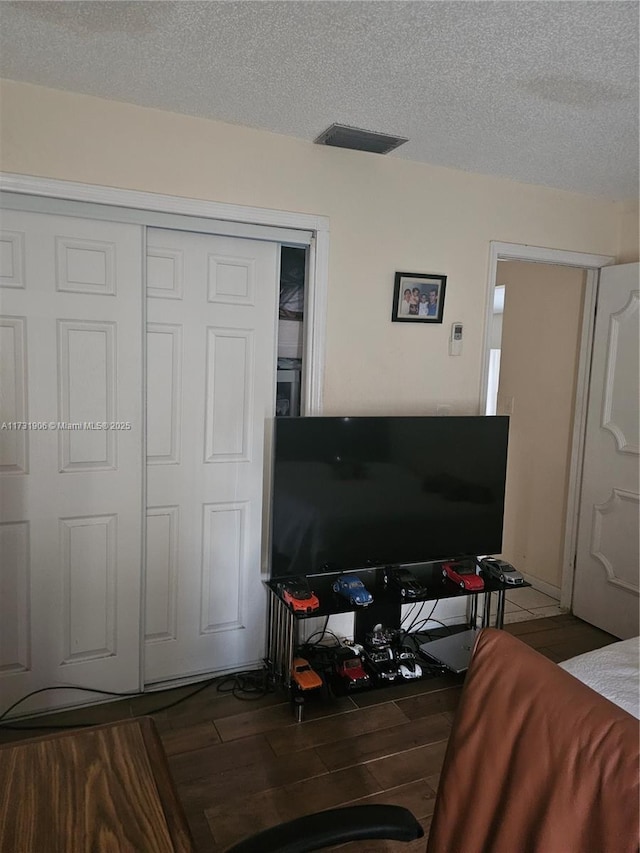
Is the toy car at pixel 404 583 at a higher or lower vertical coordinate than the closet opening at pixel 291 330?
lower

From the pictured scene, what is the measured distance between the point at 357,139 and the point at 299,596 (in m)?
1.93

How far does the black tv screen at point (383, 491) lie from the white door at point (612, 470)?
0.83 meters

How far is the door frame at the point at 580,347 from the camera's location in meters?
3.09

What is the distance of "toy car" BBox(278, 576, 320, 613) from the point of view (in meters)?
2.39

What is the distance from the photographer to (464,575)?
2791mm

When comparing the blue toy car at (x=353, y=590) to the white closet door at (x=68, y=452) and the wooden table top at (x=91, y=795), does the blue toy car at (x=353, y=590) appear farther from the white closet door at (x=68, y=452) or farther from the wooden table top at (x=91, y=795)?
the wooden table top at (x=91, y=795)

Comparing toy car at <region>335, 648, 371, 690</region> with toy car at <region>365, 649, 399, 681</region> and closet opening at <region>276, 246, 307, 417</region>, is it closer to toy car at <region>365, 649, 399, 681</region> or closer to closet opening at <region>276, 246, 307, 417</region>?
toy car at <region>365, 649, 399, 681</region>

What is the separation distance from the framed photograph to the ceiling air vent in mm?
561

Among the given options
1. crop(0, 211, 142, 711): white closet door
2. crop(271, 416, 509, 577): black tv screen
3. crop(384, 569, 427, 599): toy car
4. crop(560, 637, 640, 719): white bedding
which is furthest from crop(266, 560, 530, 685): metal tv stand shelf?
crop(560, 637, 640, 719): white bedding

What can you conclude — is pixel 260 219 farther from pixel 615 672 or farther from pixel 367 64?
pixel 615 672

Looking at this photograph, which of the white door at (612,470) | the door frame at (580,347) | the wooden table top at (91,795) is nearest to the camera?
the wooden table top at (91,795)

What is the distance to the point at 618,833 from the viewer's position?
2.55 feet

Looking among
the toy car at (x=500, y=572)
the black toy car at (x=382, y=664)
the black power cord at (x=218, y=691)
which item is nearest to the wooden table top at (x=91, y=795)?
the black power cord at (x=218, y=691)

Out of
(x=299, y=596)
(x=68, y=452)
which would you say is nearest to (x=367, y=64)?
(x=68, y=452)
